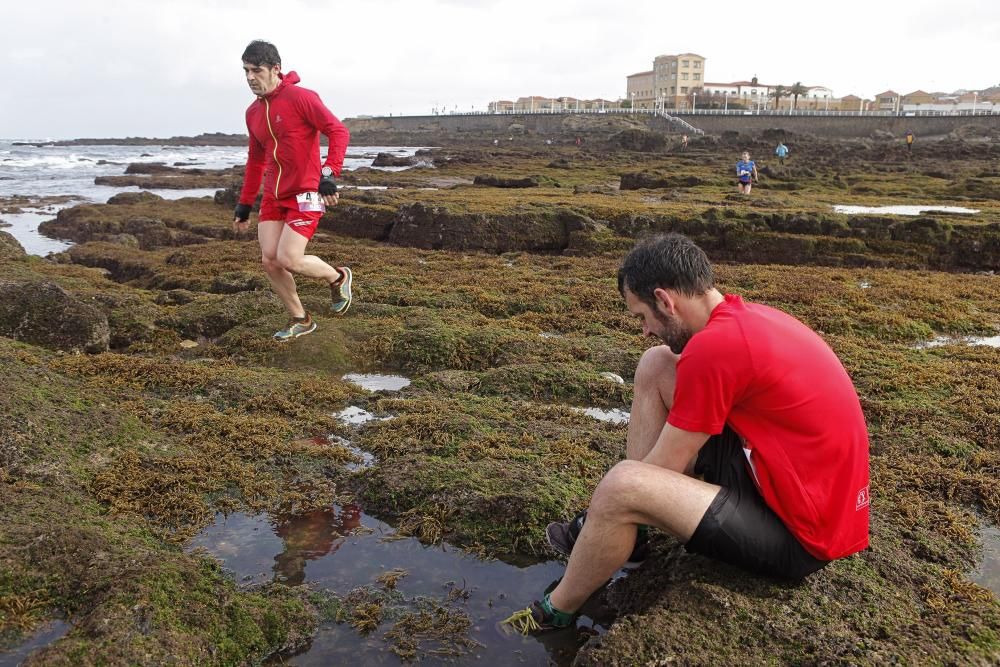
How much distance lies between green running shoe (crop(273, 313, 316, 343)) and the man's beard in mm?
4300

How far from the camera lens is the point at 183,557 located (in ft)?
10.0

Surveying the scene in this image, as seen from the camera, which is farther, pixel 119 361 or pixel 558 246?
pixel 558 246

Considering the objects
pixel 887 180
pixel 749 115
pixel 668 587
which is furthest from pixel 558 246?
pixel 749 115

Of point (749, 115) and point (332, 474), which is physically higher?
point (749, 115)

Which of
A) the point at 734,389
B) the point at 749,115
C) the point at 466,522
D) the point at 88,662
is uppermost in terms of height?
the point at 749,115

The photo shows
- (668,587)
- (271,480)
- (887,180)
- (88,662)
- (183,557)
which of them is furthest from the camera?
(887,180)

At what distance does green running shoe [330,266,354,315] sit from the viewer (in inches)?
279

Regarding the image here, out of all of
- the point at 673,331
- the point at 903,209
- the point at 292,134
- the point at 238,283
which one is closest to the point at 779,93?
the point at 903,209

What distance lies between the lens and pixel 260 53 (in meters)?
A: 5.88

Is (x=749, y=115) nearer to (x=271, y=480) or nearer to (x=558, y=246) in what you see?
(x=558, y=246)

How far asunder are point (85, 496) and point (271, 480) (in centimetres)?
90

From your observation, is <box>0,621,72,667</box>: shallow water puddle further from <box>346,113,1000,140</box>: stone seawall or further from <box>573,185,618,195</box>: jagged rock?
<box>346,113,1000,140</box>: stone seawall

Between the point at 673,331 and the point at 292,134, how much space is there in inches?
173

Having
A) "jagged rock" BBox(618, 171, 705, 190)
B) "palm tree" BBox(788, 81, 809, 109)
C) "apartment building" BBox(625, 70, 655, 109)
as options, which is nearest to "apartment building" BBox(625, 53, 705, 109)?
"apartment building" BBox(625, 70, 655, 109)
